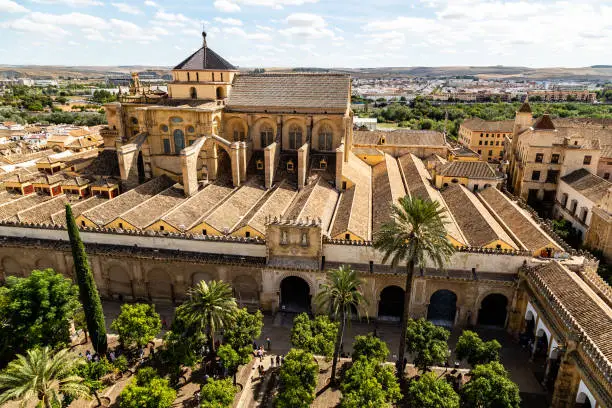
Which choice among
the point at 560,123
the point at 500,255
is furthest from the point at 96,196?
the point at 560,123

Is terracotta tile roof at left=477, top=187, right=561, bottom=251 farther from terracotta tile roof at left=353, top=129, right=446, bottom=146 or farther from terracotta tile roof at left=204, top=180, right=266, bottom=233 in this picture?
terracotta tile roof at left=204, top=180, right=266, bottom=233

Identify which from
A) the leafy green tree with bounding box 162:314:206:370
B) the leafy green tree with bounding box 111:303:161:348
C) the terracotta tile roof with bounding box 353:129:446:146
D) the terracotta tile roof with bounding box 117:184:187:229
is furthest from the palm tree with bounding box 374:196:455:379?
the terracotta tile roof with bounding box 353:129:446:146

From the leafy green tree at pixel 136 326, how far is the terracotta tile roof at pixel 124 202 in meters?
12.1

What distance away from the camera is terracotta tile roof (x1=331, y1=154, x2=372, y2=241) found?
36.6 m

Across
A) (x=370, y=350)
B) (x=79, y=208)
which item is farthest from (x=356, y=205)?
(x=79, y=208)

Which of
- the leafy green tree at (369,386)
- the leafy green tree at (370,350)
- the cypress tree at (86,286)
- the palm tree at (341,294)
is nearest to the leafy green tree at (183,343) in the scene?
the cypress tree at (86,286)

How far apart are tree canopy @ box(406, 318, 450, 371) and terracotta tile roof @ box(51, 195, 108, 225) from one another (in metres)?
31.0

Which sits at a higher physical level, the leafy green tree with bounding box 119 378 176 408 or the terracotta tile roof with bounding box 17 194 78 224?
the terracotta tile roof with bounding box 17 194 78 224

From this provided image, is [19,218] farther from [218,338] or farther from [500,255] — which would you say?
[500,255]

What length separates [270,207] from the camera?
133 ft

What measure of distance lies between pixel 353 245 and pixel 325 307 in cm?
928

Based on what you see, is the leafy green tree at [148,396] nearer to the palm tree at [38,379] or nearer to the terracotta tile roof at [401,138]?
the palm tree at [38,379]

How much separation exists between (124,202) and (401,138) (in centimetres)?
4622

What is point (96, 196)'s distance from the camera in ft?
150
